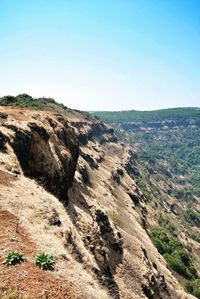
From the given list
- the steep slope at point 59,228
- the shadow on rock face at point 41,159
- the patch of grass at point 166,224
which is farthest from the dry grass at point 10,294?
the patch of grass at point 166,224

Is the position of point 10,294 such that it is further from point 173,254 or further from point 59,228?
point 173,254

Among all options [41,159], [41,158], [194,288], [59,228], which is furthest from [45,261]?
[194,288]

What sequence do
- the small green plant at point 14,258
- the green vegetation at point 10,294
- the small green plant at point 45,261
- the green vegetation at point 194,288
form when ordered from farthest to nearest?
1. the green vegetation at point 194,288
2. the small green plant at point 45,261
3. the small green plant at point 14,258
4. the green vegetation at point 10,294

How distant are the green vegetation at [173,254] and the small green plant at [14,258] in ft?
259

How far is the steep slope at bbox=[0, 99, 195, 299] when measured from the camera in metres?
19.3

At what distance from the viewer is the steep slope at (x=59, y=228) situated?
1935 centimetres

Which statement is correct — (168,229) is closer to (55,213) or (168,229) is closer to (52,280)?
(55,213)

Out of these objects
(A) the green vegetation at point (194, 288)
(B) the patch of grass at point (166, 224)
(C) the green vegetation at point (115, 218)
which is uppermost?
(C) the green vegetation at point (115, 218)

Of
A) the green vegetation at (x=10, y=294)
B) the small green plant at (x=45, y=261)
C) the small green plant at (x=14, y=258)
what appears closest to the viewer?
the green vegetation at (x=10, y=294)

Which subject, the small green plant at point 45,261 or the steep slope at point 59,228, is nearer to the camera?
the small green plant at point 45,261

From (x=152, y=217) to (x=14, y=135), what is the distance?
97155mm

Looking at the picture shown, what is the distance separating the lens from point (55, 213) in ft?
93.4

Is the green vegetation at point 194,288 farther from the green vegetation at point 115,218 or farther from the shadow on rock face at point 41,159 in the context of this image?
the shadow on rock face at point 41,159

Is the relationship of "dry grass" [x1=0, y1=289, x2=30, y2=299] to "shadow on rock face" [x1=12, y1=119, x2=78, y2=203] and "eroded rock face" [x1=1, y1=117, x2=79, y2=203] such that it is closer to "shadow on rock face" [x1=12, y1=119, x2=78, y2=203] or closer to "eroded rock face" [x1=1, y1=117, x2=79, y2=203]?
"eroded rock face" [x1=1, y1=117, x2=79, y2=203]
